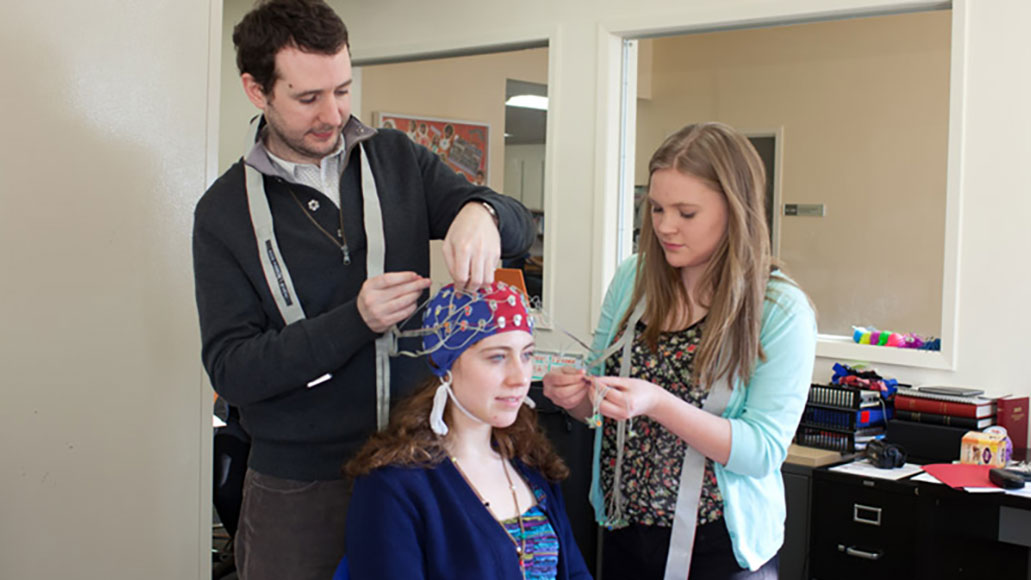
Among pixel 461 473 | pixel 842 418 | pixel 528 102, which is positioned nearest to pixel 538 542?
pixel 461 473

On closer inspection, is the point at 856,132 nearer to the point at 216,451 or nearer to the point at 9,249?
the point at 216,451

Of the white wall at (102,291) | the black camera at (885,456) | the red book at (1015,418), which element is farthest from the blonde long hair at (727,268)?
the red book at (1015,418)

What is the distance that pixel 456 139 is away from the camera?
4.78 metres

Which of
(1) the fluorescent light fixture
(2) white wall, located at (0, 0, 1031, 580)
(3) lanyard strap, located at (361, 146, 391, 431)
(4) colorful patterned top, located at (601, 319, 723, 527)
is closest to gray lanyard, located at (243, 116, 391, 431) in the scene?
(3) lanyard strap, located at (361, 146, 391, 431)

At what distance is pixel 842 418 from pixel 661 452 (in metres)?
1.77

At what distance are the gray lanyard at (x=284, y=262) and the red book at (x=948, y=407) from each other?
87.0 inches

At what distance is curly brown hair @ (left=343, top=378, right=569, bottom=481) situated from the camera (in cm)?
154

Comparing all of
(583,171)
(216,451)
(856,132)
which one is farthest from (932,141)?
(216,451)

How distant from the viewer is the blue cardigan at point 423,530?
153 centimetres

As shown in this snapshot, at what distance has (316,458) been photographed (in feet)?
5.01

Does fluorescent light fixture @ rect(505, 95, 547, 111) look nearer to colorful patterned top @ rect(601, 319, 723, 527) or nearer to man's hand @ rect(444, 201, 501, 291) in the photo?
colorful patterned top @ rect(601, 319, 723, 527)

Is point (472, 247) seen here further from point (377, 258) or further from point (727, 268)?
point (727, 268)

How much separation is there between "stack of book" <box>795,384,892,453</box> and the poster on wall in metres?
2.12

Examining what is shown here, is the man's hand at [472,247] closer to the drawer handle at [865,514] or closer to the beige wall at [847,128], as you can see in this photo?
the drawer handle at [865,514]
